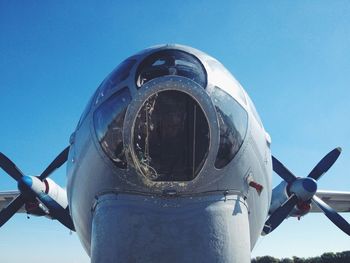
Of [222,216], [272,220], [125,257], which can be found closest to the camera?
[125,257]

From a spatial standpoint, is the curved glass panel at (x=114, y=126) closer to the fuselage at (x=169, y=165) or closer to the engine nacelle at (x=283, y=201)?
the fuselage at (x=169, y=165)

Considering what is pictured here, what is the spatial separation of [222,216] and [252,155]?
1090 mm

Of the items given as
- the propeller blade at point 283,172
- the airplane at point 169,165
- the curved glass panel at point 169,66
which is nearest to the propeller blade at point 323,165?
the propeller blade at point 283,172

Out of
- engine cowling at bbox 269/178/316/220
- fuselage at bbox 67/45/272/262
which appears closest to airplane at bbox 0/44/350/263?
fuselage at bbox 67/45/272/262

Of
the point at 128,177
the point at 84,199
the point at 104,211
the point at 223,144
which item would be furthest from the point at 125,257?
the point at 223,144

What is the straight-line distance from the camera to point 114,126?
4602 millimetres

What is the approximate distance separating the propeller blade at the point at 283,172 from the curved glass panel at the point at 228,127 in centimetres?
731

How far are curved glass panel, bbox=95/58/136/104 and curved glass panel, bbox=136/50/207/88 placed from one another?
7.7 inches

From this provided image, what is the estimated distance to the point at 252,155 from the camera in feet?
16.2

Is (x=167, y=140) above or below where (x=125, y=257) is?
above

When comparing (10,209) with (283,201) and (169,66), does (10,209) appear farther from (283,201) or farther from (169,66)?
(169,66)

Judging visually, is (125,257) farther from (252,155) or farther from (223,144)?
(252,155)

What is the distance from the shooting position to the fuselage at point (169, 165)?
405 centimetres

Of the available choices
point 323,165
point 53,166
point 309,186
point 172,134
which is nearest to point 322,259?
point 323,165
